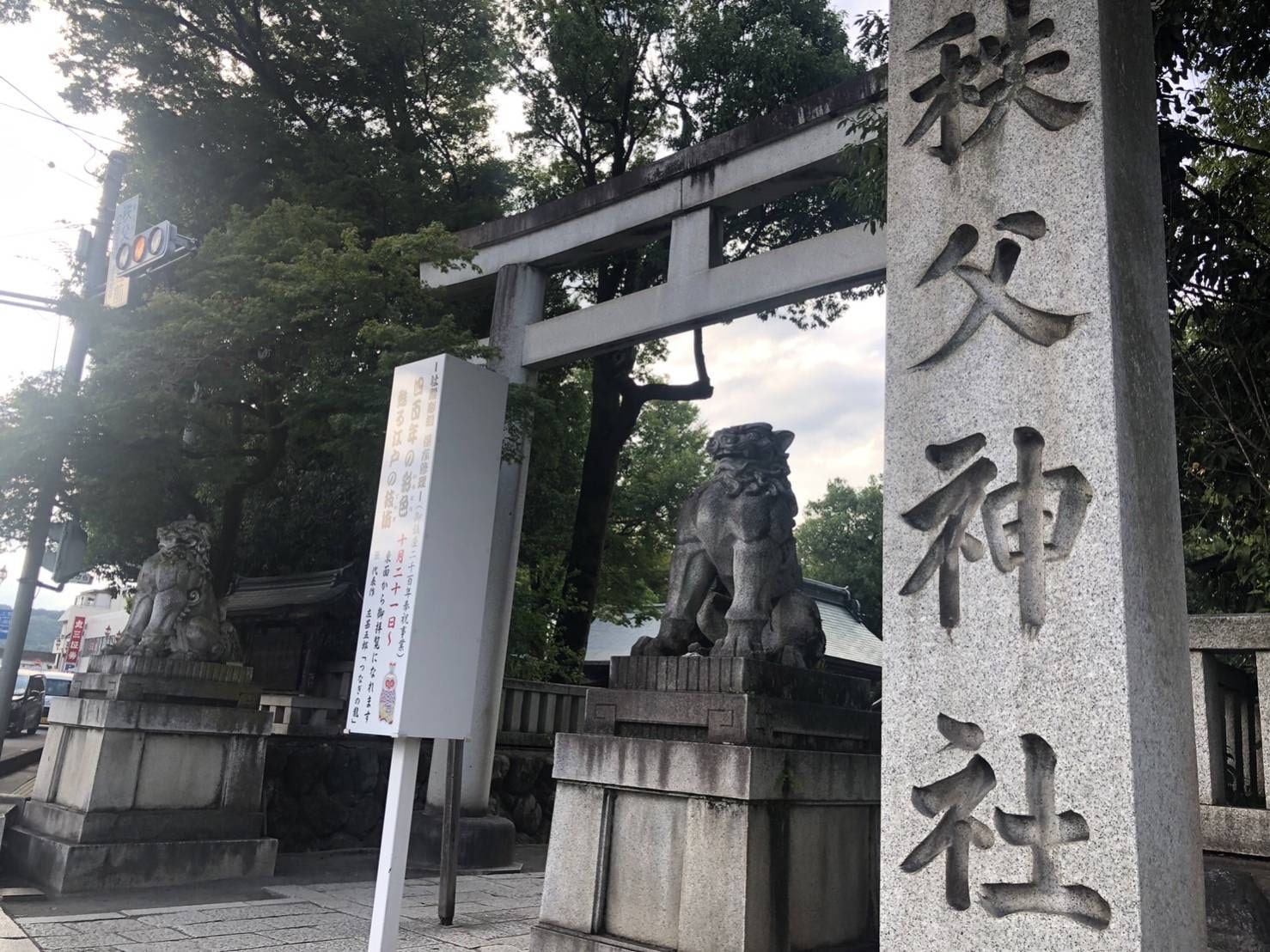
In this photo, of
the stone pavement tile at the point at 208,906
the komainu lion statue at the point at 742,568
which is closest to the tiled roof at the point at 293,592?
the stone pavement tile at the point at 208,906

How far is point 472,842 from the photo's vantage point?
9.01 metres

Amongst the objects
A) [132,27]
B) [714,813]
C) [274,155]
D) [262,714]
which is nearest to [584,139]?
[274,155]

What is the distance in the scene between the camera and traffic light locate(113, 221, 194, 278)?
26.7 ft

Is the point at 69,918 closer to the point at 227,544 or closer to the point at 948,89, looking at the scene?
the point at 227,544

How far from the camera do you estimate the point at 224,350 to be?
920cm

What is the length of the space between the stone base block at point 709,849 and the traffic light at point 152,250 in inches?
226

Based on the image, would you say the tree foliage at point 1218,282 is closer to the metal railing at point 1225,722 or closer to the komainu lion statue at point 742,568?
the metal railing at point 1225,722

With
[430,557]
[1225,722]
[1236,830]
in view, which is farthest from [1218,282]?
[430,557]

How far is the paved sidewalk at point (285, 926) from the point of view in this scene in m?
5.56

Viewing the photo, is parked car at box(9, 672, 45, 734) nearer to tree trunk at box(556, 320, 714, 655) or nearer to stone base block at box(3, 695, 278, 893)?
tree trunk at box(556, 320, 714, 655)

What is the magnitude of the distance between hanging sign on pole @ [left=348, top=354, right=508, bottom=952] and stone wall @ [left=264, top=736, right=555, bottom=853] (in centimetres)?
591

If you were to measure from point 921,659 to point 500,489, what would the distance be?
22.8ft

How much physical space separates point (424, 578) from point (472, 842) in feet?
18.7

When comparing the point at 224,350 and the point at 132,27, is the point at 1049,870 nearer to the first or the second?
the point at 224,350
